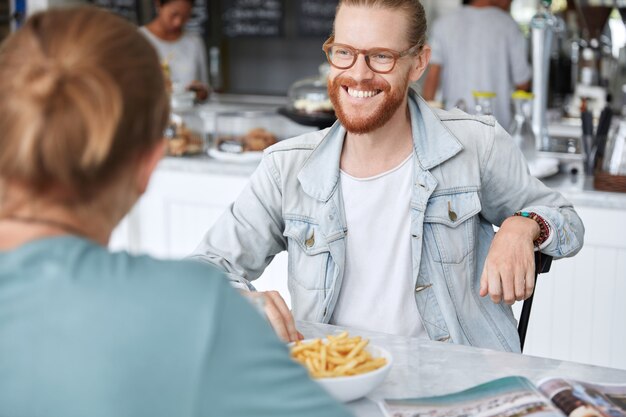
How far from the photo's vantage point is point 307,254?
192 centimetres

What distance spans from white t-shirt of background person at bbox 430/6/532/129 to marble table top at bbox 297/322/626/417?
2.92 m

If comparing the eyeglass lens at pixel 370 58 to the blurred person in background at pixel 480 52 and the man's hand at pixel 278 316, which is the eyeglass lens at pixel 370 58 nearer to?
the man's hand at pixel 278 316

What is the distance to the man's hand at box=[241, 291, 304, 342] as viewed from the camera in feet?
4.89

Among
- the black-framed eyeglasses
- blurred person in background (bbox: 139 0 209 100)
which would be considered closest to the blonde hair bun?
the black-framed eyeglasses

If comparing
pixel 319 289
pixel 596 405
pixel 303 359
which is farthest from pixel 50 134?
pixel 319 289

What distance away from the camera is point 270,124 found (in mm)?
3613

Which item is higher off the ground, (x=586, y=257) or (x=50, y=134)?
(x=50, y=134)

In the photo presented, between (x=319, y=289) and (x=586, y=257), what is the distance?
1239 mm

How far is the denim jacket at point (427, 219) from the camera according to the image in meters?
1.86

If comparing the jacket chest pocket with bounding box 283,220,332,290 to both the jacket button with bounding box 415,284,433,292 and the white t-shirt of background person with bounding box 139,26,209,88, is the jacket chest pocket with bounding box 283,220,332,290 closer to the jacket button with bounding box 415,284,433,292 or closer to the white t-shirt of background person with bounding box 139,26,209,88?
the jacket button with bounding box 415,284,433,292

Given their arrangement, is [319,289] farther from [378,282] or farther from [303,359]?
[303,359]

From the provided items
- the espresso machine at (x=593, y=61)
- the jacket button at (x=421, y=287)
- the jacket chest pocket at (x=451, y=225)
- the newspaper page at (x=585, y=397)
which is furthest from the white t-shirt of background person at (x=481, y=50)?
the newspaper page at (x=585, y=397)

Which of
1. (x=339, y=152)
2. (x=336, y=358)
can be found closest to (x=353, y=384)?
(x=336, y=358)

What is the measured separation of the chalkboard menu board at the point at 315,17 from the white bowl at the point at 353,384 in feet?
17.6
